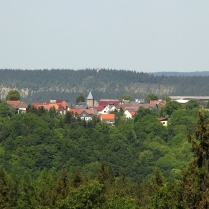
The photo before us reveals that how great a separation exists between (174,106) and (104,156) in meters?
47.4

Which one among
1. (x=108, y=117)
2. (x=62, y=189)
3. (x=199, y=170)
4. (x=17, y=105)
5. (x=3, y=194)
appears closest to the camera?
(x=199, y=170)

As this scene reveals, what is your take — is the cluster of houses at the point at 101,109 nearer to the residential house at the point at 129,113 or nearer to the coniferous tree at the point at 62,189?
the residential house at the point at 129,113

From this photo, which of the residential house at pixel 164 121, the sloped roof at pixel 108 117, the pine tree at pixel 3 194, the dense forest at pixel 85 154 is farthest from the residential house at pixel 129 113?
the pine tree at pixel 3 194

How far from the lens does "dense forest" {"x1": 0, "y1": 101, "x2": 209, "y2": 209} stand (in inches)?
2194

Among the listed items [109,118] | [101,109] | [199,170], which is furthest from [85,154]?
[101,109]

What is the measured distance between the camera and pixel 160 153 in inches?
4400

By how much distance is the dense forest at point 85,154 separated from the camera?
5572cm

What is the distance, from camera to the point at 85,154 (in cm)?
10669

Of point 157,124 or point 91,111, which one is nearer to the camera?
point 157,124

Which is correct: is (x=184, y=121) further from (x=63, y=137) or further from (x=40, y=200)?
(x=40, y=200)

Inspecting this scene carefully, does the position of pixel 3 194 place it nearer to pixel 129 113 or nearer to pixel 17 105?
pixel 17 105

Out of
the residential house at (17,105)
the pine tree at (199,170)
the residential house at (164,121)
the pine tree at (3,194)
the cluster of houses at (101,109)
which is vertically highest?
the pine tree at (199,170)

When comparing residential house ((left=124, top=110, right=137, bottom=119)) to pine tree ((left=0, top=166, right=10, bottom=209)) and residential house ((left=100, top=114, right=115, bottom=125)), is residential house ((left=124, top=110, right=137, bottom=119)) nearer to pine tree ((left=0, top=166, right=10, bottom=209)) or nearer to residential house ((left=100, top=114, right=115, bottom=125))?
residential house ((left=100, top=114, right=115, bottom=125))

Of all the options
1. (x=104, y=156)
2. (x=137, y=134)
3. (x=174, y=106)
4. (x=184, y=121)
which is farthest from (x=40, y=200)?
(x=174, y=106)
